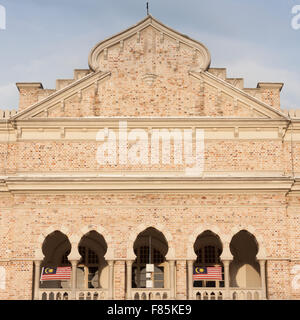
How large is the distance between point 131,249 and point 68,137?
533cm

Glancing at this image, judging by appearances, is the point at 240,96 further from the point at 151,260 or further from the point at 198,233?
the point at 151,260

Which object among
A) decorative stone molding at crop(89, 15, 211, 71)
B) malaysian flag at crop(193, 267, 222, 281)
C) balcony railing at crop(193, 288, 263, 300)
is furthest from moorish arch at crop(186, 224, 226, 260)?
decorative stone molding at crop(89, 15, 211, 71)

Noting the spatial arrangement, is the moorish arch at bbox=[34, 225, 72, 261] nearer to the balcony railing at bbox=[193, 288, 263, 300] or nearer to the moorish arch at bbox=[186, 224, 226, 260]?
the moorish arch at bbox=[186, 224, 226, 260]

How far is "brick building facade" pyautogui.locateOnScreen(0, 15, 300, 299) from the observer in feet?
83.7

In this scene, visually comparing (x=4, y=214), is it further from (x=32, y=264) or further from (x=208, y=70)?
(x=208, y=70)

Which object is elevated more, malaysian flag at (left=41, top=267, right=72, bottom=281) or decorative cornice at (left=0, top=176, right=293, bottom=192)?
decorative cornice at (left=0, top=176, right=293, bottom=192)

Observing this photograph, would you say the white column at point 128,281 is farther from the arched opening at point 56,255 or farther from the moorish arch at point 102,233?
the arched opening at point 56,255

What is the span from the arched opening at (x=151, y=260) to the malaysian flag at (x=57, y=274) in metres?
3.52

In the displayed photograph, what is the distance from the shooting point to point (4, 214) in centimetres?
2662

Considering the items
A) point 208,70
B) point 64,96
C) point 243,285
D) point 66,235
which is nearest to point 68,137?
point 64,96

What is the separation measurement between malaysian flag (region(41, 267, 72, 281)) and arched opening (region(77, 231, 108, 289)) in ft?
7.38

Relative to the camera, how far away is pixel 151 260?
93.7 ft

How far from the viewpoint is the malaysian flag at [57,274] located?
25.9 metres

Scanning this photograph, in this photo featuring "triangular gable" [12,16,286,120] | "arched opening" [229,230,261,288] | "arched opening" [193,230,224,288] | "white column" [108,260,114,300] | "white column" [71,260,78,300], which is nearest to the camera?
"white column" [71,260,78,300]
